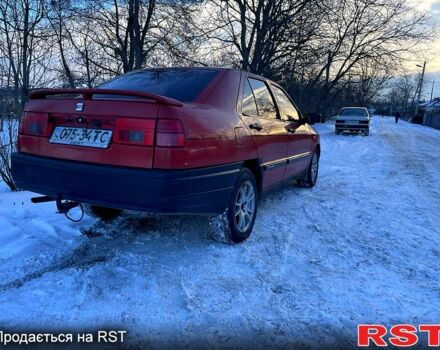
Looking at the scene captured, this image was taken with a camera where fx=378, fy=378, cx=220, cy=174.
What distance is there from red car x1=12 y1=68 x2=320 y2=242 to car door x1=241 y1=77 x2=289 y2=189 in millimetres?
22

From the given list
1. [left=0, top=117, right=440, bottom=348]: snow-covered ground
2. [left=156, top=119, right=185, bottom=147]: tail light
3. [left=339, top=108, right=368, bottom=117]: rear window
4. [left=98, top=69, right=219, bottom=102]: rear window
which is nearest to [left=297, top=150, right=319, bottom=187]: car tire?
[left=0, top=117, right=440, bottom=348]: snow-covered ground

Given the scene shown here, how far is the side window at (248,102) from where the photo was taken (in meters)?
3.70

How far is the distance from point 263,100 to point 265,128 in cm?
45

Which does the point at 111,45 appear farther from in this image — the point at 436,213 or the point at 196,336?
the point at 196,336

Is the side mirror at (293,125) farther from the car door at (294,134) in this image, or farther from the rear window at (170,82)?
the rear window at (170,82)

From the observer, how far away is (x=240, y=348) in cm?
219

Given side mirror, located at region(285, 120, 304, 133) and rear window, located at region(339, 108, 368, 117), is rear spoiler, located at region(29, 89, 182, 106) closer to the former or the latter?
side mirror, located at region(285, 120, 304, 133)

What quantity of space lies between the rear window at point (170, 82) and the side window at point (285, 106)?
1403mm

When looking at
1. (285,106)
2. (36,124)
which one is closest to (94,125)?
(36,124)

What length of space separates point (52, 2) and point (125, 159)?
512 inches

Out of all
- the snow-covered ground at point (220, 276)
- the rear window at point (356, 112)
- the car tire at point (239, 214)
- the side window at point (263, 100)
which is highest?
A: the rear window at point (356, 112)

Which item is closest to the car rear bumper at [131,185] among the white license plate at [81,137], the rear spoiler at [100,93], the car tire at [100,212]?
the white license plate at [81,137]

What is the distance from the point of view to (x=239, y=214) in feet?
12.1

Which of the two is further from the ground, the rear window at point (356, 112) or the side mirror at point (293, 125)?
the rear window at point (356, 112)
